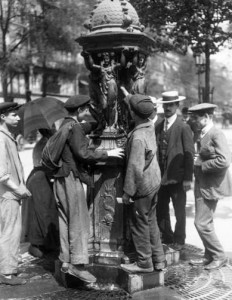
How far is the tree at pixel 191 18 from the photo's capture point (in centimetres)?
927

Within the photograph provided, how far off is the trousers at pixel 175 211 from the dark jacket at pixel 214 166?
68 cm

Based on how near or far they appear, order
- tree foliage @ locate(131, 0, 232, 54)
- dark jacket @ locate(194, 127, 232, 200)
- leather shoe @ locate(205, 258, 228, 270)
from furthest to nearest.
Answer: tree foliage @ locate(131, 0, 232, 54) → leather shoe @ locate(205, 258, 228, 270) → dark jacket @ locate(194, 127, 232, 200)

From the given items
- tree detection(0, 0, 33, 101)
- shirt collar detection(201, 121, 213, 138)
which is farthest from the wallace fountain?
tree detection(0, 0, 33, 101)

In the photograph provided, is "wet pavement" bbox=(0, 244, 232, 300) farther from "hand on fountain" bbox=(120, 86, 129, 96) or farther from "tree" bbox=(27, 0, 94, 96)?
"tree" bbox=(27, 0, 94, 96)

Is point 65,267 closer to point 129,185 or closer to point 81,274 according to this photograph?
point 81,274

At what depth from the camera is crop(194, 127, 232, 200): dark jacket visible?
16.3 feet

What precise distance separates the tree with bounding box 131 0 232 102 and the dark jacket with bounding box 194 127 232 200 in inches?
194

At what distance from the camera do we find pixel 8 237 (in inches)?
185

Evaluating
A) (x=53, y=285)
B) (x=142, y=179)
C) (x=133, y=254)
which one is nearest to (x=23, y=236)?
(x=53, y=285)

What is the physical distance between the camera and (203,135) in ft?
17.1

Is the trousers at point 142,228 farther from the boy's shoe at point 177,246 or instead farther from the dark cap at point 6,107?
the dark cap at point 6,107

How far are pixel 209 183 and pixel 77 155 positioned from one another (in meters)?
1.71

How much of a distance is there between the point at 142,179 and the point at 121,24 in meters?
1.77

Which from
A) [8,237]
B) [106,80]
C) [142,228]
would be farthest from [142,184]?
[8,237]
